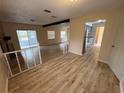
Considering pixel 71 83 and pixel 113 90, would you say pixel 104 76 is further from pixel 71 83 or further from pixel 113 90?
pixel 71 83

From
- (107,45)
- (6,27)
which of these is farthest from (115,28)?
(6,27)

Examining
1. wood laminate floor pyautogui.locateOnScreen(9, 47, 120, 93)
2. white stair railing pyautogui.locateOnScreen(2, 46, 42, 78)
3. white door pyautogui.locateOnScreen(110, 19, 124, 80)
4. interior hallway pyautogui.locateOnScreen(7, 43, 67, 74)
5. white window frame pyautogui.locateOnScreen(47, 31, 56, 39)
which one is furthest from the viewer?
white window frame pyautogui.locateOnScreen(47, 31, 56, 39)

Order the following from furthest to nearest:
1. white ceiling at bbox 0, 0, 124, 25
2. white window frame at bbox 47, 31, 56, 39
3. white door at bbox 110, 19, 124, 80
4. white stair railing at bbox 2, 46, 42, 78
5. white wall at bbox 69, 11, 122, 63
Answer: white window frame at bbox 47, 31, 56, 39 → white wall at bbox 69, 11, 122, 63 → white stair railing at bbox 2, 46, 42, 78 → white ceiling at bbox 0, 0, 124, 25 → white door at bbox 110, 19, 124, 80

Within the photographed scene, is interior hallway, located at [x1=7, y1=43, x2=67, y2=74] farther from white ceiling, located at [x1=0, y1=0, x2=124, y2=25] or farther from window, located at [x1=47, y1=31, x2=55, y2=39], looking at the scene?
window, located at [x1=47, y1=31, x2=55, y2=39]

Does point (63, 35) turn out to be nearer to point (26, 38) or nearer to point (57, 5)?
point (26, 38)

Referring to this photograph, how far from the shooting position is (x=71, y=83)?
1966 millimetres

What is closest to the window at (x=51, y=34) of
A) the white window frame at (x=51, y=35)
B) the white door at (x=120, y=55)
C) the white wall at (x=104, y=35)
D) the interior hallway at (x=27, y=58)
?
the white window frame at (x=51, y=35)

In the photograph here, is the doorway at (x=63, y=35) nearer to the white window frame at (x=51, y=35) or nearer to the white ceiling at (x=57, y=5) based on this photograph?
the white window frame at (x=51, y=35)

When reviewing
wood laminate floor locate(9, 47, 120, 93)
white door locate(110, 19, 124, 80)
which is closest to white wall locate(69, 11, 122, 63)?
white door locate(110, 19, 124, 80)

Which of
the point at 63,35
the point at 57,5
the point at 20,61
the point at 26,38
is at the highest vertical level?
the point at 57,5

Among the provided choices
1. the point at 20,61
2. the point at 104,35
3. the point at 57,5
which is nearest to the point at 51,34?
the point at 20,61

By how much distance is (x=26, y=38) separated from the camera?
7059mm

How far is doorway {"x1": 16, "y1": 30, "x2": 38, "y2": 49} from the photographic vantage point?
6436mm

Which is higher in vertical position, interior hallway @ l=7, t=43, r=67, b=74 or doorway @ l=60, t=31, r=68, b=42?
doorway @ l=60, t=31, r=68, b=42
